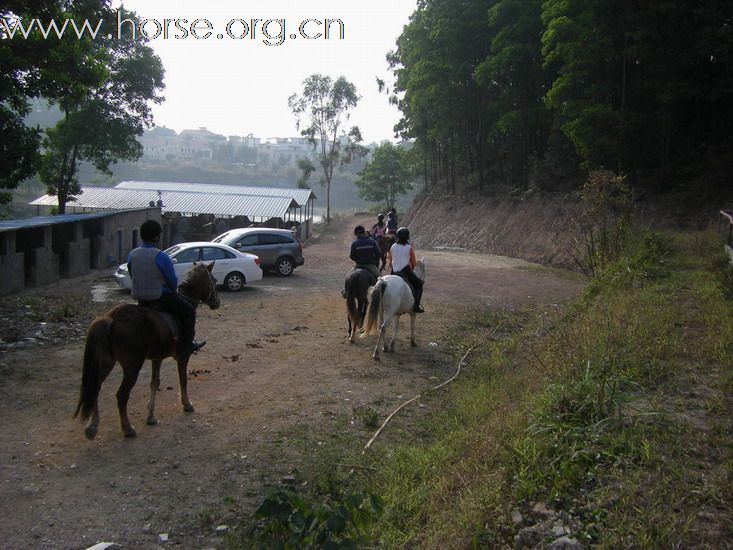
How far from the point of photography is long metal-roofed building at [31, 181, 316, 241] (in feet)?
114

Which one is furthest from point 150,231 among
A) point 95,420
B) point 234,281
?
point 234,281

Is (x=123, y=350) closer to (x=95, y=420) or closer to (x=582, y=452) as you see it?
(x=95, y=420)

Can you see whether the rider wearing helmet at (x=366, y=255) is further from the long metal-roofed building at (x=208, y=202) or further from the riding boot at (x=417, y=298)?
the long metal-roofed building at (x=208, y=202)

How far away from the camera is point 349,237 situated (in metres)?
43.2

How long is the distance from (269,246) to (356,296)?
10.0 m

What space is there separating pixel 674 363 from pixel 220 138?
7483 inches

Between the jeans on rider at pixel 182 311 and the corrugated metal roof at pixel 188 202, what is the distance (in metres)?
28.5

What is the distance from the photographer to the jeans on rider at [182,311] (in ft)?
24.3

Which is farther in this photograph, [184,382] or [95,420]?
[184,382]

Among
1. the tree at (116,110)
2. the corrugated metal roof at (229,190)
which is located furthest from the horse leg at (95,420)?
the corrugated metal roof at (229,190)

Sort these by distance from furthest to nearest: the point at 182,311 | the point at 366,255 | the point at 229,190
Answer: the point at 229,190 → the point at 366,255 → the point at 182,311

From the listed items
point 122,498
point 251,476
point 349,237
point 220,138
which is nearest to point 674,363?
point 251,476

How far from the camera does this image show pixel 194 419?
24.7 ft

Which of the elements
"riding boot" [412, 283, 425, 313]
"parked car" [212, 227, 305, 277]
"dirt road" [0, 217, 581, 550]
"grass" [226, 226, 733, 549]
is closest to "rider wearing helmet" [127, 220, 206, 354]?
"dirt road" [0, 217, 581, 550]
